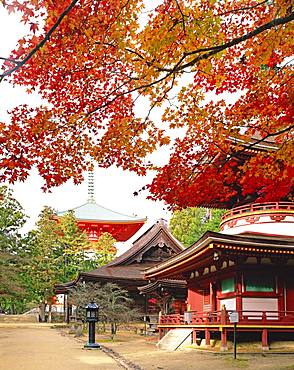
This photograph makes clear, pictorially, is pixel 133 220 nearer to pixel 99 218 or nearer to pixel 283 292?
pixel 99 218

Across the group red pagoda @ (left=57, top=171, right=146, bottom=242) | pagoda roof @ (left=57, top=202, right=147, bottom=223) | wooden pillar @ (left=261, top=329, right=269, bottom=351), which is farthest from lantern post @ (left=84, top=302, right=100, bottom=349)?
red pagoda @ (left=57, top=171, right=146, bottom=242)

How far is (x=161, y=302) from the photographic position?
27000mm

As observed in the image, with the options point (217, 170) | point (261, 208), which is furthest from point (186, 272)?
point (217, 170)

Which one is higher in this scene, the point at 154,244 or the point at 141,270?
the point at 154,244

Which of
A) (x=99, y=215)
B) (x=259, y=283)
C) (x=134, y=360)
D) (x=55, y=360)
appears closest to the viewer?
(x=55, y=360)

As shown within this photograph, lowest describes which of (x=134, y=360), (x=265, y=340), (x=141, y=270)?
(x=134, y=360)

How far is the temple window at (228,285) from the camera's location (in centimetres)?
1722

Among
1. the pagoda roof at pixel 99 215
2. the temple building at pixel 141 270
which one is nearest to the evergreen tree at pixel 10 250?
the temple building at pixel 141 270

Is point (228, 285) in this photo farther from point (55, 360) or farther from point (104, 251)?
point (104, 251)

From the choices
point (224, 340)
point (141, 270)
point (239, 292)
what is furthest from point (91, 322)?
point (141, 270)

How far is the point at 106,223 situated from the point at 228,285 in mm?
38086

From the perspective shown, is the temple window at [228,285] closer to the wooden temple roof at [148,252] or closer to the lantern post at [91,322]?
the lantern post at [91,322]

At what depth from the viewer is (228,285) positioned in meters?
17.7

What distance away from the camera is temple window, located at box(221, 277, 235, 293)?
678 inches
